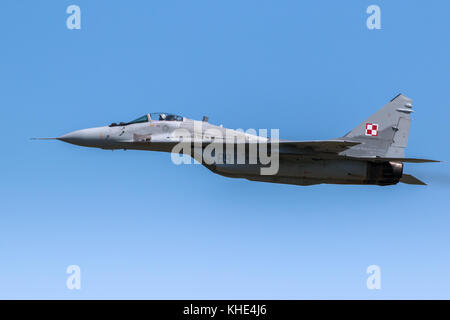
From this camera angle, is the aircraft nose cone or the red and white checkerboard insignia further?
the red and white checkerboard insignia

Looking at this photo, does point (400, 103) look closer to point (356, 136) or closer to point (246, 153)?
point (356, 136)

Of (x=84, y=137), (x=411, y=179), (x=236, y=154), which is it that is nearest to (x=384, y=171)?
(x=411, y=179)

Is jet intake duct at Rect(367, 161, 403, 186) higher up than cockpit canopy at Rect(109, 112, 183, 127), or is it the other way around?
cockpit canopy at Rect(109, 112, 183, 127)

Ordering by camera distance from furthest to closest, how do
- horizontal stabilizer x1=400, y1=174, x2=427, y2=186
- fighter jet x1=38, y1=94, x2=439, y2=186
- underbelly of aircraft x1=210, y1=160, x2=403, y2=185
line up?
horizontal stabilizer x1=400, y1=174, x2=427, y2=186 < underbelly of aircraft x1=210, y1=160, x2=403, y2=185 < fighter jet x1=38, y1=94, x2=439, y2=186

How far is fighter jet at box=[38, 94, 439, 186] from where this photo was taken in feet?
59.7

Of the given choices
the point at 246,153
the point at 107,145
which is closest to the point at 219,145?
the point at 246,153

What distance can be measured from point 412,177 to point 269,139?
5552 millimetres

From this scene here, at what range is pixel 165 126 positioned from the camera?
19.2 m

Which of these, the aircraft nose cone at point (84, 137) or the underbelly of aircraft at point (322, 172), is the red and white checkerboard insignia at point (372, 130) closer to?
the underbelly of aircraft at point (322, 172)

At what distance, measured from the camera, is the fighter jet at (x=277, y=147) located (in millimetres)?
18203

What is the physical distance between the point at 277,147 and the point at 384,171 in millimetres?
3940

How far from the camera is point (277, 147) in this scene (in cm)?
1806

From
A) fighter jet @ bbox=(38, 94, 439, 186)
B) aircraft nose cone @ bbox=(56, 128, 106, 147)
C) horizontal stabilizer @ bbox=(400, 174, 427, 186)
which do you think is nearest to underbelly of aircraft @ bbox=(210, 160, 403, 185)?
fighter jet @ bbox=(38, 94, 439, 186)

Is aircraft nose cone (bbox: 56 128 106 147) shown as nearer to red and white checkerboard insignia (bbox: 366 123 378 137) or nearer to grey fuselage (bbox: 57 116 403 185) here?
grey fuselage (bbox: 57 116 403 185)
